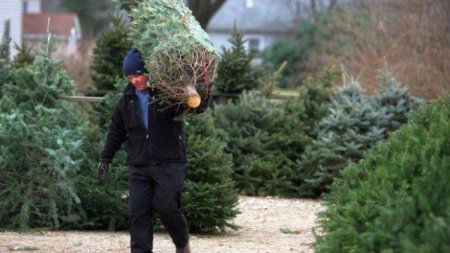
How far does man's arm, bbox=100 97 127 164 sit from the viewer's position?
7770mm

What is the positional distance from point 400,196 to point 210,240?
14.4 feet

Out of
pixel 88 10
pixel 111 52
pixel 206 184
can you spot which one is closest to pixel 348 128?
pixel 111 52

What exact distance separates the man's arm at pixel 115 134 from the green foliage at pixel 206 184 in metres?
1.75

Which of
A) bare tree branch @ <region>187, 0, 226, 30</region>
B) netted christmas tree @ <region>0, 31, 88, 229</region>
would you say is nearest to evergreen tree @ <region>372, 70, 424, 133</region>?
netted christmas tree @ <region>0, 31, 88, 229</region>

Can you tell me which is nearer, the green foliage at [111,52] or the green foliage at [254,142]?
the green foliage at [254,142]

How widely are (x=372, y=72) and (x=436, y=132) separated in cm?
1361

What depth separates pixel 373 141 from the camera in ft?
44.0

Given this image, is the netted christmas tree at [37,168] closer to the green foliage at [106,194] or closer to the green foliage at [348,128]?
the green foliage at [106,194]

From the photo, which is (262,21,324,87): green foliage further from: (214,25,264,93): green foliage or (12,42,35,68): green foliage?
(12,42,35,68): green foliage

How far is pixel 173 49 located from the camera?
7.44 metres

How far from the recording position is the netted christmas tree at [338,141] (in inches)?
525

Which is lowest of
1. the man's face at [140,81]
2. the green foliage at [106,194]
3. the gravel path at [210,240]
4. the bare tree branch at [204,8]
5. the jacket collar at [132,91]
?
the gravel path at [210,240]

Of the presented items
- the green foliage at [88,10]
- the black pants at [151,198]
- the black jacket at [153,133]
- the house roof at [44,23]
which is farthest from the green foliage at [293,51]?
the black pants at [151,198]

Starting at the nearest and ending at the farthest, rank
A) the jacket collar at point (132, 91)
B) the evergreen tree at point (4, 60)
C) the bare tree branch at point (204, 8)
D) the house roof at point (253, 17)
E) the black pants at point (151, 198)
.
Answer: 1. the black pants at point (151, 198)
2. the jacket collar at point (132, 91)
3. the evergreen tree at point (4, 60)
4. the bare tree branch at point (204, 8)
5. the house roof at point (253, 17)
